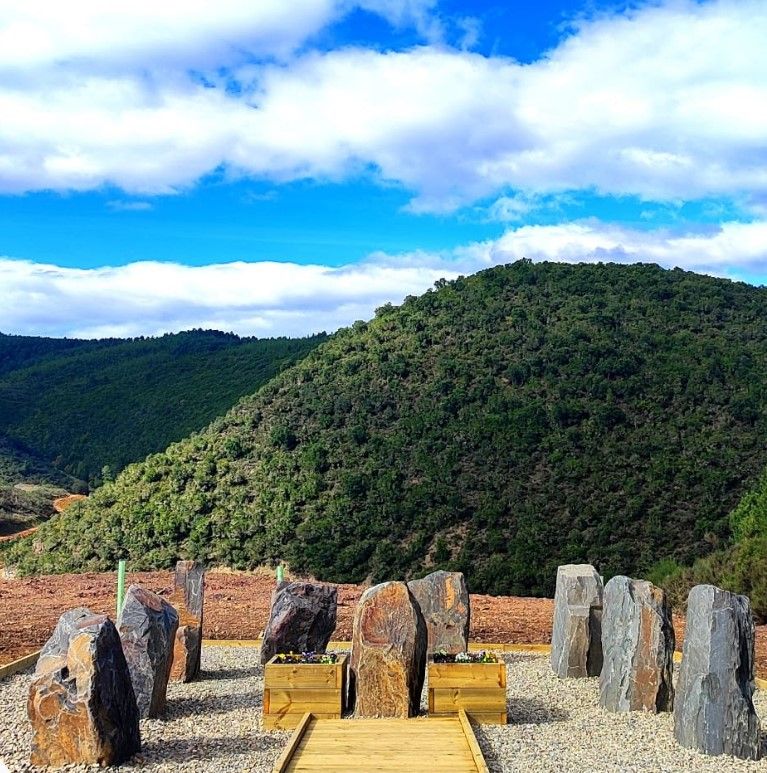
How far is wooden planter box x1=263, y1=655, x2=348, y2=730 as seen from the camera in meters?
8.86

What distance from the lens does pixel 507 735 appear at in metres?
8.61

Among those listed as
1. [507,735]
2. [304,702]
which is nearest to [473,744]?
[507,735]

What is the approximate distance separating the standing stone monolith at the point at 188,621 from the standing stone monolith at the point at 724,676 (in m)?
5.39

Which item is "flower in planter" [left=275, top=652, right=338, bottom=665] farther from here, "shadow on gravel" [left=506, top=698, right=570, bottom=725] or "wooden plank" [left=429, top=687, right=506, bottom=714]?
"shadow on gravel" [left=506, top=698, right=570, bottom=725]

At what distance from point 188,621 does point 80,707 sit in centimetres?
404

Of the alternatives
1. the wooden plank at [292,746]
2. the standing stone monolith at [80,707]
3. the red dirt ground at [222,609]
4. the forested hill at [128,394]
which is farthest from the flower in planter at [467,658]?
the forested hill at [128,394]

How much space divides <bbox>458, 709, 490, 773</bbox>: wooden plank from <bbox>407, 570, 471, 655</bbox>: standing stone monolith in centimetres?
282

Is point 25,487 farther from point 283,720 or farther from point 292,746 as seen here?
point 292,746

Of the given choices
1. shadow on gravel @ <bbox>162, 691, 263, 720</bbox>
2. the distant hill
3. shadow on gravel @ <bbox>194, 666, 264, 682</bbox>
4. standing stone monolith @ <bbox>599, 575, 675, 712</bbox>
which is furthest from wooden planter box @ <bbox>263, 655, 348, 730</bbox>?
the distant hill

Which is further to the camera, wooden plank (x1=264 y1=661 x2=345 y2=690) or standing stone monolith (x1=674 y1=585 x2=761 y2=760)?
wooden plank (x1=264 y1=661 x2=345 y2=690)

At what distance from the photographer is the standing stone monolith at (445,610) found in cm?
1173

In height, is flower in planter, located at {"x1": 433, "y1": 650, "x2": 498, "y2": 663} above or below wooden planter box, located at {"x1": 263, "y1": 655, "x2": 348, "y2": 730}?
above

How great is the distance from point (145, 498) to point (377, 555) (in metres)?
7.71

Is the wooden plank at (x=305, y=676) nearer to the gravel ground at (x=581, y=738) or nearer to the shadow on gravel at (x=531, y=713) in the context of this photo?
the gravel ground at (x=581, y=738)
